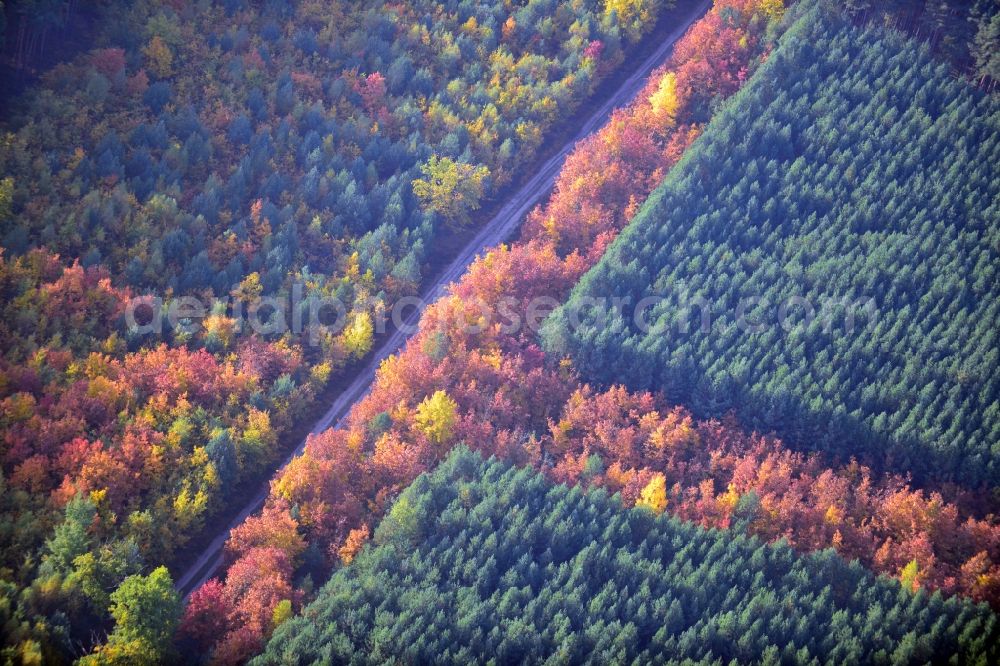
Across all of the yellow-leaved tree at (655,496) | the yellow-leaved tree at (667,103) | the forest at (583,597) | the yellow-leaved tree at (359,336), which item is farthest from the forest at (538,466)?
the yellow-leaved tree at (667,103)

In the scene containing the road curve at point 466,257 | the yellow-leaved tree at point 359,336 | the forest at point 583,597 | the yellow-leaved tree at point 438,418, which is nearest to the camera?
the forest at point 583,597

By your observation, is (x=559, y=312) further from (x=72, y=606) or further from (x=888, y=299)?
(x=72, y=606)

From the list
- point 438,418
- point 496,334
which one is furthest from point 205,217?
point 438,418

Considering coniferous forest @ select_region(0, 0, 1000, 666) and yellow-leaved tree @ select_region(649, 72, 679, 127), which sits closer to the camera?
coniferous forest @ select_region(0, 0, 1000, 666)

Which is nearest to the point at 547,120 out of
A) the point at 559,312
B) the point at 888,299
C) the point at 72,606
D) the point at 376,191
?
the point at 376,191

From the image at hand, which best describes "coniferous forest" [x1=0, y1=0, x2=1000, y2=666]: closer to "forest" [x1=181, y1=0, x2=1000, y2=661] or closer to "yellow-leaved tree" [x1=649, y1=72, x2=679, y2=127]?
"forest" [x1=181, y1=0, x2=1000, y2=661]

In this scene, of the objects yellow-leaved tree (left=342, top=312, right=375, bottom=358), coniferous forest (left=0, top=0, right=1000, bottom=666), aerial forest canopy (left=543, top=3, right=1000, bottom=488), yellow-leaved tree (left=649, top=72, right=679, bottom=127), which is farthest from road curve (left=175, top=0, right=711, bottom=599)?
aerial forest canopy (left=543, top=3, right=1000, bottom=488)

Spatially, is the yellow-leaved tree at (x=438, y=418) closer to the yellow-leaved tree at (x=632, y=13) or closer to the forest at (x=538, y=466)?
the forest at (x=538, y=466)
